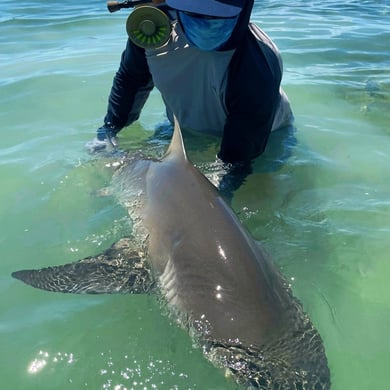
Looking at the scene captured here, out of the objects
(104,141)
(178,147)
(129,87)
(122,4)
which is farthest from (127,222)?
(122,4)

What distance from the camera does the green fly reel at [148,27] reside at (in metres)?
3.75

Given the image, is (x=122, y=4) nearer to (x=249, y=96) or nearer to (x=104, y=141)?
(x=249, y=96)

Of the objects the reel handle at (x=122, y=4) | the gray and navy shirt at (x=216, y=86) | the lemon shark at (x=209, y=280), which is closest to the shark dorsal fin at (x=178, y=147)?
the lemon shark at (x=209, y=280)

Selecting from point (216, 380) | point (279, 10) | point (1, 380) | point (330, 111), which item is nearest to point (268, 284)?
point (216, 380)

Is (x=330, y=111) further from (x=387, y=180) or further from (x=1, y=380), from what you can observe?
(x=1, y=380)

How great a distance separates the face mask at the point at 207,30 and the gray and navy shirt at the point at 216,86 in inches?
3.6

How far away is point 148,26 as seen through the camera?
12.5 ft

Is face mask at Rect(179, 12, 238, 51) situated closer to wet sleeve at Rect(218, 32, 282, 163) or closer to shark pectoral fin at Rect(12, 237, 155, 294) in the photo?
wet sleeve at Rect(218, 32, 282, 163)

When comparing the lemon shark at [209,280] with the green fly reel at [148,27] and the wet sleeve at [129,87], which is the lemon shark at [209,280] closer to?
the green fly reel at [148,27]

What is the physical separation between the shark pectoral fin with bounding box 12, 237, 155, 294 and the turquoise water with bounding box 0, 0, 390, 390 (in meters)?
0.10

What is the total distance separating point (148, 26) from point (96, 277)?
1.94 meters

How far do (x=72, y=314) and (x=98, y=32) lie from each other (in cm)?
871

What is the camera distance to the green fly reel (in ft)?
12.3

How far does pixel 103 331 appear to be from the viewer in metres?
2.85
